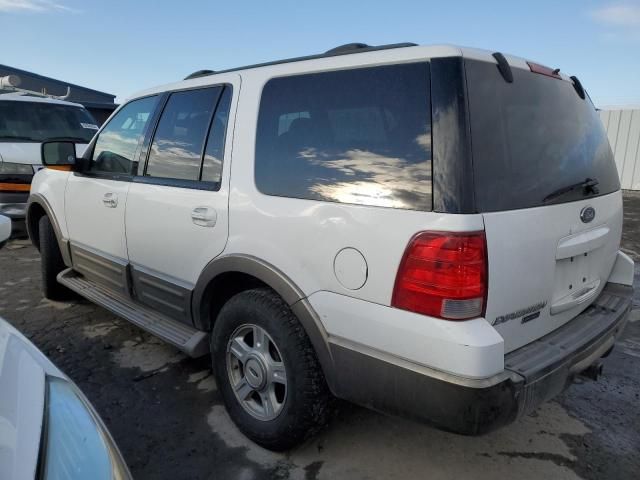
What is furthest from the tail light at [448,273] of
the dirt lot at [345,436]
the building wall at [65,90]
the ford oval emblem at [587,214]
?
the building wall at [65,90]

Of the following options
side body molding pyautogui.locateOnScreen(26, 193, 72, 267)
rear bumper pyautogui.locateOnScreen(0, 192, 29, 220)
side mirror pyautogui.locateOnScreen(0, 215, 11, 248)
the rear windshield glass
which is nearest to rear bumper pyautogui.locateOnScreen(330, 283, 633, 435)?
the rear windshield glass

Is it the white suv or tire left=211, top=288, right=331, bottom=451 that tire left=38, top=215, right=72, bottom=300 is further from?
tire left=211, top=288, right=331, bottom=451

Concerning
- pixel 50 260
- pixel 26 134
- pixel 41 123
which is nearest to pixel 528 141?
pixel 50 260

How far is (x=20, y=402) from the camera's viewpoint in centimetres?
136

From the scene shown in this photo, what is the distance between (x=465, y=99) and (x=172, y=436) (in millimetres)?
2271

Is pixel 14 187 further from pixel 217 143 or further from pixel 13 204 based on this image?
pixel 217 143

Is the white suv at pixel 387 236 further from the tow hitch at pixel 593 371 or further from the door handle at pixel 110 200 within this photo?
the door handle at pixel 110 200

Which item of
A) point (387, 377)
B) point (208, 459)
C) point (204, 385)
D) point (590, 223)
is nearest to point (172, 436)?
point (208, 459)

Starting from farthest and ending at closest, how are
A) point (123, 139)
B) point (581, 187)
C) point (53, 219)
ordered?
point (53, 219) → point (123, 139) → point (581, 187)

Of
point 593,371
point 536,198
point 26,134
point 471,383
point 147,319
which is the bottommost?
Result: point 147,319

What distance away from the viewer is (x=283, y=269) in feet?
7.44

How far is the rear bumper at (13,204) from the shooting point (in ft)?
21.3

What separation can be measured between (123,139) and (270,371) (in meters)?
2.18

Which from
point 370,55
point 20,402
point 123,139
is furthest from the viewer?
point 123,139
